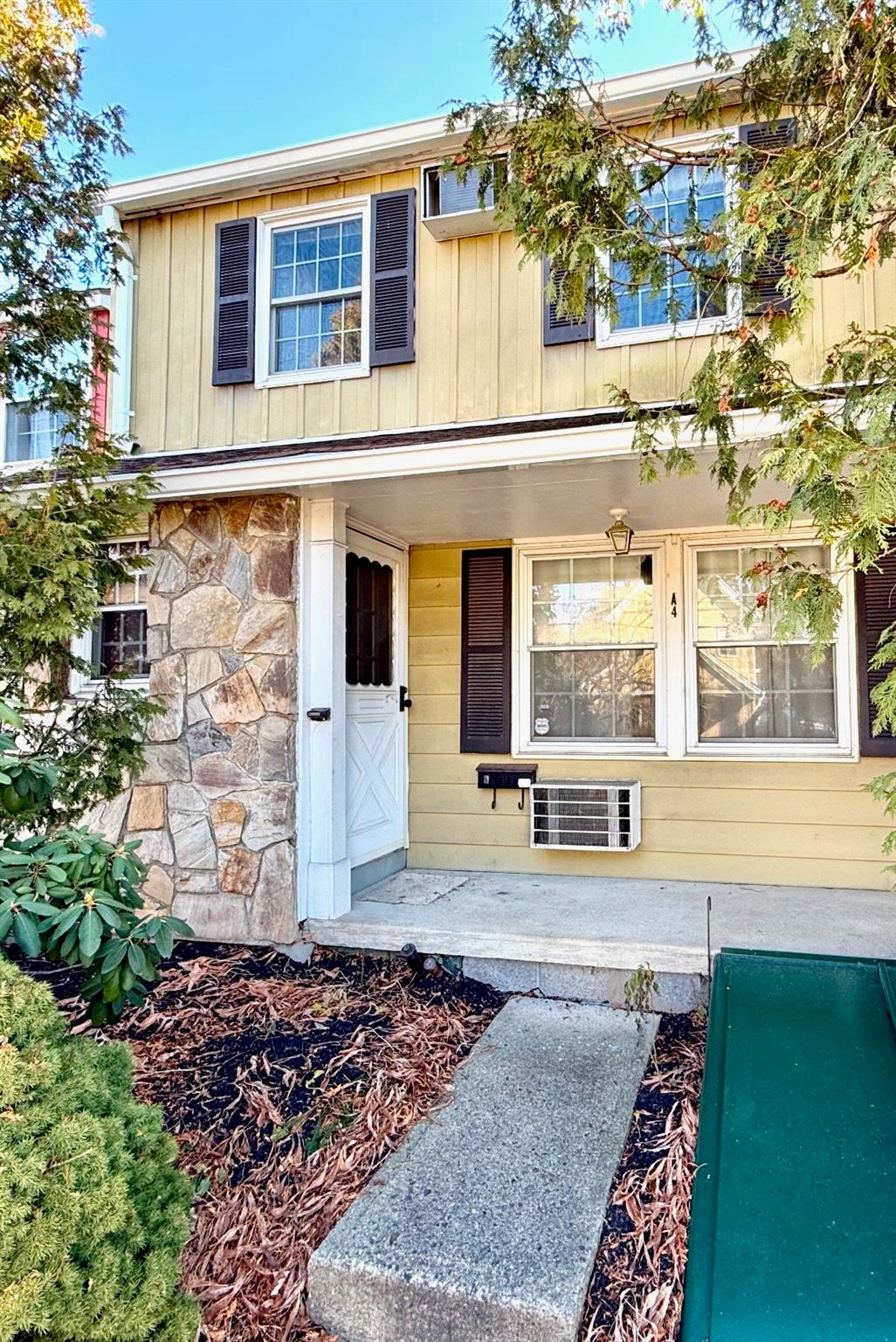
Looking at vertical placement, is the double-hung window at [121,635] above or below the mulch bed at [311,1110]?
above

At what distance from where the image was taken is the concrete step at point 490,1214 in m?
1.82

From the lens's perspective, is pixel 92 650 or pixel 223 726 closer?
pixel 223 726

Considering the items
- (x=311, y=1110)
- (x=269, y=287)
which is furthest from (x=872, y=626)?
(x=269, y=287)

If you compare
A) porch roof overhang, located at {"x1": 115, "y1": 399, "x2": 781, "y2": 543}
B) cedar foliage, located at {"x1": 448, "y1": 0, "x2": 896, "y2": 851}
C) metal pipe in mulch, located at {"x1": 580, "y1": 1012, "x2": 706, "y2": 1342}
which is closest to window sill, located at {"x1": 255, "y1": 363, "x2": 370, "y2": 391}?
porch roof overhang, located at {"x1": 115, "y1": 399, "x2": 781, "y2": 543}

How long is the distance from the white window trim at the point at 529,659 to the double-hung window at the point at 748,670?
8.7 inches

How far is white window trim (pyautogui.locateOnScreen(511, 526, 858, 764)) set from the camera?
4727 millimetres

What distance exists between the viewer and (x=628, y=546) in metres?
5.07

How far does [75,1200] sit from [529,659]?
14.0 ft

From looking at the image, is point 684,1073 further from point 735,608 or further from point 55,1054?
point 735,608

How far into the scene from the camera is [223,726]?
4297mm

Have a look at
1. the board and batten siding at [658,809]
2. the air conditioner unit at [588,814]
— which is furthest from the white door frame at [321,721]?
the air conditioner unit at [588,814]

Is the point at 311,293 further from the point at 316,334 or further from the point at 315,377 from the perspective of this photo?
the point at 315,377

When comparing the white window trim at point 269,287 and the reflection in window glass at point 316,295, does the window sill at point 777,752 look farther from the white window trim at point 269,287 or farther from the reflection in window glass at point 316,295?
the reflection in window glass at point 316,295

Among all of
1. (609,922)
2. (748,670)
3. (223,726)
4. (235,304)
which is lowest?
(609,922)
